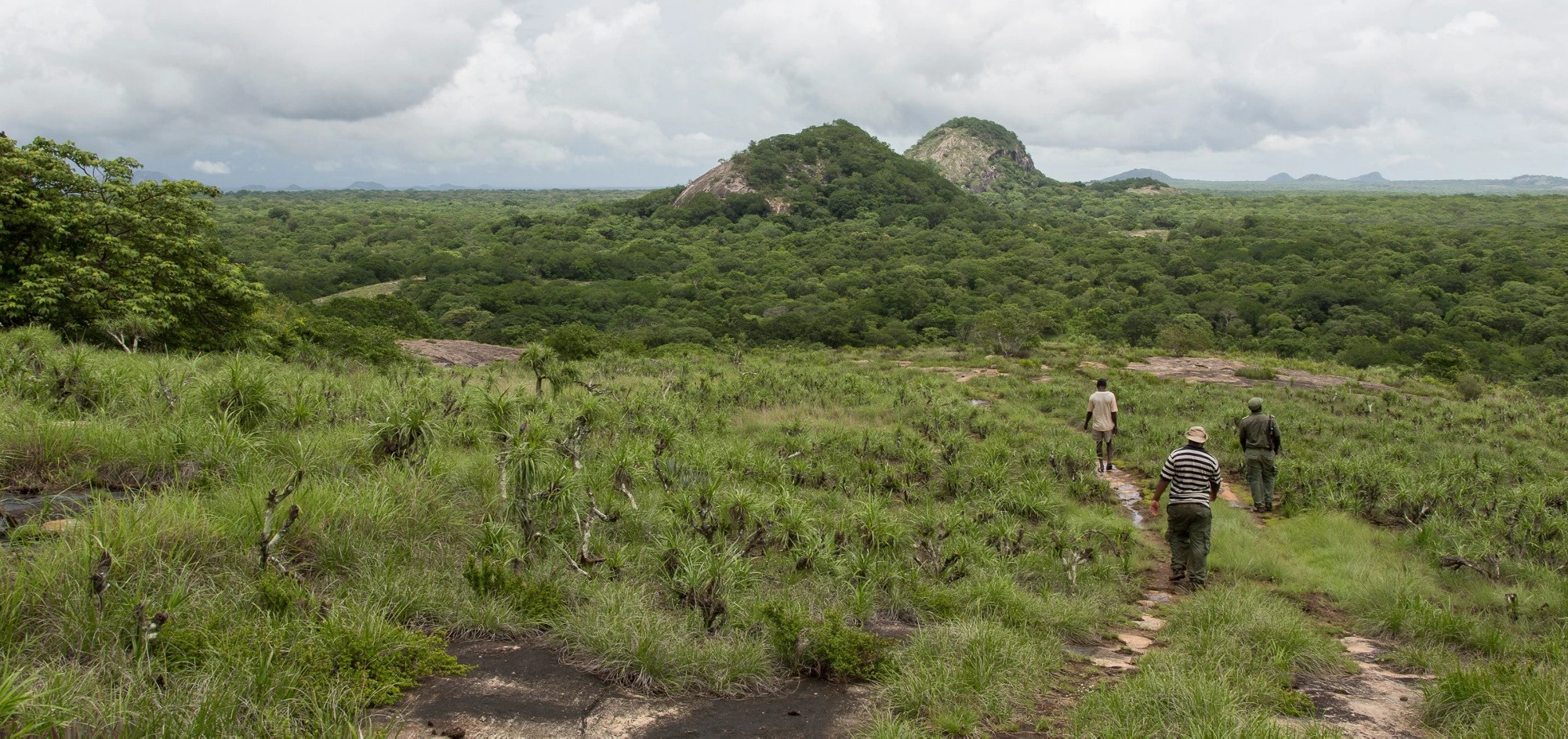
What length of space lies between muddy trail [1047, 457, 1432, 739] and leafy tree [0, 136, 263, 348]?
12799 millimetres

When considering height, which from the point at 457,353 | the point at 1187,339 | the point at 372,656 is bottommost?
the point at 1187,339

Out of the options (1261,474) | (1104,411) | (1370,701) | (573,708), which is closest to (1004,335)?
(1104,411)

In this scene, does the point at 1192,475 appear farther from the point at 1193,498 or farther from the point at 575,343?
the point at 575,343

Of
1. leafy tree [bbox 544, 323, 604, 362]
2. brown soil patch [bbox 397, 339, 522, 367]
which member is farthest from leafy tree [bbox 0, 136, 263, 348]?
leafy tree [bbox 544, 323, 604, 362]

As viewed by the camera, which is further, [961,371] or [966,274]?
[966,274]

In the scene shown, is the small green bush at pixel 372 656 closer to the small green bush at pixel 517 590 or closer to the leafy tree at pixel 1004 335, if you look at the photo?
the small green bush at pixel 517 590

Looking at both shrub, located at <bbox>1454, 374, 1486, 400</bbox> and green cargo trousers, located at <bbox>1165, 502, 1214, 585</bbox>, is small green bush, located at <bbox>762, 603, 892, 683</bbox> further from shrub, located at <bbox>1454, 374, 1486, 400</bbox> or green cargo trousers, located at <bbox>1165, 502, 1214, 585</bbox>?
shrub, located at <bbox>1454, 374, 1486, 400</bbox>

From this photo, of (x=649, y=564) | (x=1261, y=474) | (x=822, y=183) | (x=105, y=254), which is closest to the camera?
(x=649, y=564)

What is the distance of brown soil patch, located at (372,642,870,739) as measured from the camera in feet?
10.6

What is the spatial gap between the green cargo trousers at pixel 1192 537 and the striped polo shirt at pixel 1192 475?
62 mm

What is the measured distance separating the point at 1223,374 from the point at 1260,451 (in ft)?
42.8

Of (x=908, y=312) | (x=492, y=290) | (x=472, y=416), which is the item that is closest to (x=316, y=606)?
(x=472, y=416)

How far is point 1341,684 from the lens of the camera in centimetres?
438

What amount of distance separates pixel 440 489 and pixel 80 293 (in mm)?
11459
